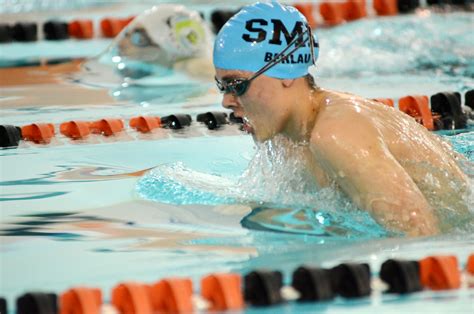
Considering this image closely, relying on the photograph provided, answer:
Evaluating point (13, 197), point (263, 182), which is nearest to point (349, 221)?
point (263, 182)

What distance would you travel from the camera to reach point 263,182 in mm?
3736

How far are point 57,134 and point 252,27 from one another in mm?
1934

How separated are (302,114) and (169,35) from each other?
11.7 ft

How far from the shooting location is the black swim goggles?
10.9 feet

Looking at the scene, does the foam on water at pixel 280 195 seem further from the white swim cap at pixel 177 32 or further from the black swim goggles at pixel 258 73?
the white swim cap at pixel 177 32

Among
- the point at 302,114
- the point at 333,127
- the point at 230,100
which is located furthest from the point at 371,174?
the point at 230,100

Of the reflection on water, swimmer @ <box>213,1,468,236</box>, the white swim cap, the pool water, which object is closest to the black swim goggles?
swimmer @ <box>213,1,468,236</box>

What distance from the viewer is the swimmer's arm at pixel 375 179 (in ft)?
9.95

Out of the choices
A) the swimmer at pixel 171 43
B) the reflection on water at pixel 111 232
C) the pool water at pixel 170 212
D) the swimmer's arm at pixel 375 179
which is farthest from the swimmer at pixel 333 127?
the swimmer at pixel 171 43

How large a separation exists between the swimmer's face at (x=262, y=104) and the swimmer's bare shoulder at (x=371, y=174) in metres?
0.18

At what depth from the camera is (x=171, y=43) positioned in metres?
6.76

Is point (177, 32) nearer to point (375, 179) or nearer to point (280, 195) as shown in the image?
point (280, 195)

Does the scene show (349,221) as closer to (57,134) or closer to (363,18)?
(57,134)

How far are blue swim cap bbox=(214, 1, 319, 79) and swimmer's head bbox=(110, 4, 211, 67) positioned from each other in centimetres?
327
